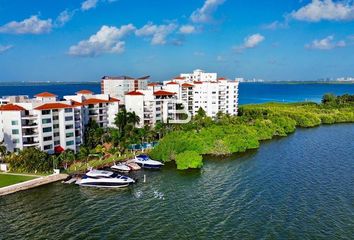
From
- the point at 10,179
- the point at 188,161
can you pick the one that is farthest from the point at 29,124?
the point at 188,161

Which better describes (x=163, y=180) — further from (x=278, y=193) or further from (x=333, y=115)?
(x=333, y=115)

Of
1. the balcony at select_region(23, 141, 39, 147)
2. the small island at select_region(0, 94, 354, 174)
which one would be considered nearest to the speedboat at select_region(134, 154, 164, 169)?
the small island at select_region(0, 94, 354, 174)

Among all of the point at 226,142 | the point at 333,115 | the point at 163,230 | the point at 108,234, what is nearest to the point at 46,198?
the point at 108,234

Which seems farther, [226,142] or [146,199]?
[226,142]

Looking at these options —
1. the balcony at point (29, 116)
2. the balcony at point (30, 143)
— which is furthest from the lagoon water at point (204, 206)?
the balcony at point (29, 116)

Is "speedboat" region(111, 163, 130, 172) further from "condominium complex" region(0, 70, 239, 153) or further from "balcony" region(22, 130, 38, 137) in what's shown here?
"balcony" region(22, 130, 38, 137)

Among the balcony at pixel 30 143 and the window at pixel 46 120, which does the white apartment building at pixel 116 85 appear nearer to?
the window at pixel 46 120
